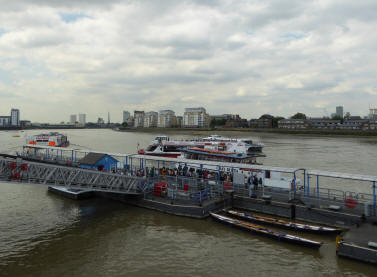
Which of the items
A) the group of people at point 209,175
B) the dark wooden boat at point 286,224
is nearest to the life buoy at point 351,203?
the dark wooden boat at point 286,224

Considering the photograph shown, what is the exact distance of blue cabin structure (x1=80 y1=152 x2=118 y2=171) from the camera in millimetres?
26797

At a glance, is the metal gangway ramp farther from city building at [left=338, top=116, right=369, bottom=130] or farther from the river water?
city building at [left=338, top=116, right=369, bottom=130]

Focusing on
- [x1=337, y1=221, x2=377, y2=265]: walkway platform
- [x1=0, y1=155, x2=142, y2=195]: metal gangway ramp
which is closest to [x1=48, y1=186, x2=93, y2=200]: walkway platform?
[x1=0, y1=155, x2=142, y2=195]: metal gangway ramp

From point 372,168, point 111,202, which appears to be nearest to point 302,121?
point 372,168

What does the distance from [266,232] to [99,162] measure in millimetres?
17626

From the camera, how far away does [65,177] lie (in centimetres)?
1873

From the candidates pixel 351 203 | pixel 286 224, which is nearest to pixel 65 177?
pixel 286 224

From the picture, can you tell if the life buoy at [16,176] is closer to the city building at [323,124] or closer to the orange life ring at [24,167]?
the orange life ring at [24,167]

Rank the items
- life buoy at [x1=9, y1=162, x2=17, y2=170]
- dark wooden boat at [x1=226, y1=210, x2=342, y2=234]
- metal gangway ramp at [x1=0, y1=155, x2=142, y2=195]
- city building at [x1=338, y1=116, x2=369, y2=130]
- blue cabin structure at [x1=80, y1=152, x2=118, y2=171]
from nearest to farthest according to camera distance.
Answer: dark wooden boat at [x1=226, y1=210, x2=342, y2=234]
life buoy at [x1=9, y1=162, x2=17, y2=170]
metal gangway ramp at [x1=0, y1=155, x2=142, y2=195]
blue cabin structure at [x1=80, y1=152, x2=118, y2=171]
city building at [x1=338, y1=116, x2=369, y2=130]

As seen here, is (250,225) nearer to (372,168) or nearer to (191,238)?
(191,238)

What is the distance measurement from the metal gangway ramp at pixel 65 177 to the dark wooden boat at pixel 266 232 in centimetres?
735

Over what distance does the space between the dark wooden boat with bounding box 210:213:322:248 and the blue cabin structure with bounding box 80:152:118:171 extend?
43.0ft

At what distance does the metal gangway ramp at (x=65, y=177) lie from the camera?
53.7ft

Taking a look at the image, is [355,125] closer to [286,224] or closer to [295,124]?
[295,124]
